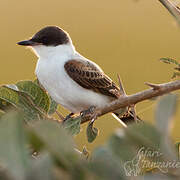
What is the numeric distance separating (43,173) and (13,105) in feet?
2.88

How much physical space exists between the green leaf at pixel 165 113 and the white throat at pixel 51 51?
266 centimetres

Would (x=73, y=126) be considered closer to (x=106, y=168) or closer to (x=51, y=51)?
(x=106, y=168)

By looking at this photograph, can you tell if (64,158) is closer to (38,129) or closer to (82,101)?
(38,129)

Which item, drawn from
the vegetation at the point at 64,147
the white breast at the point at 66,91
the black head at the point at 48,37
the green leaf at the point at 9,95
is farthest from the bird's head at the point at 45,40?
the vegetation at the point at 64,147

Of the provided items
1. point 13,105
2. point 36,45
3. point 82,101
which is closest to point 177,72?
point 13,105

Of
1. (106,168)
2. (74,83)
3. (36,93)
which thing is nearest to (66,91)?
(74,83)

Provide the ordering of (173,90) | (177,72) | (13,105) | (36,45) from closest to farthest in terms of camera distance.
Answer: (173,90), (177,72), (13,105), (36,45)

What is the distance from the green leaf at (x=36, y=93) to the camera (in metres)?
1.19

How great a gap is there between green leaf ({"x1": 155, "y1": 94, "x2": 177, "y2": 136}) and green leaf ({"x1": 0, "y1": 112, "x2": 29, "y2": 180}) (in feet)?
0.33

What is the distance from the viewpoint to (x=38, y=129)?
11.8 inches

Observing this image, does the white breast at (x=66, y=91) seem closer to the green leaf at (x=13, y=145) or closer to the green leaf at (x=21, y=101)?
the green leaf at (x=21, y=101)

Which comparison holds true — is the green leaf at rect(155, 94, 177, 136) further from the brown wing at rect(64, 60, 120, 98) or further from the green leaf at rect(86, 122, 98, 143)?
the brown wing at rect(64, 60, 120, 98)

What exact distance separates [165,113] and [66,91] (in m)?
2.37

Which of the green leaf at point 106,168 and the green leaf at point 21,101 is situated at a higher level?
the green leaf at point 106,168
